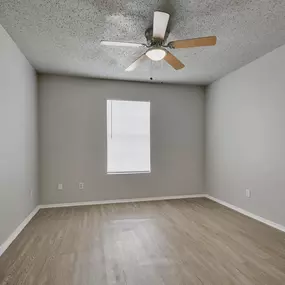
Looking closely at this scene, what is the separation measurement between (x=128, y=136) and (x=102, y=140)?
58 centimetres

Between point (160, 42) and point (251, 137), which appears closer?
point (160, 42)

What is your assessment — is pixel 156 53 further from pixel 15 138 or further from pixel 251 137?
pixel 251 137

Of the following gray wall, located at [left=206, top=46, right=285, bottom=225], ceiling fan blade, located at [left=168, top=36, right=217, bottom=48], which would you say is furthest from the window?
ceiling fan blade, located at [left=168, top=36, right=217, bottom=48]

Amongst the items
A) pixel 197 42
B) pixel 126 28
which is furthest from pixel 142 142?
pixel 197 42

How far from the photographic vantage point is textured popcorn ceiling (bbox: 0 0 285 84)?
220 cm

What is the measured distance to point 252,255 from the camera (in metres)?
2.40

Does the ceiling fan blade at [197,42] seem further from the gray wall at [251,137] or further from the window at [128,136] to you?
the window at [128,136]

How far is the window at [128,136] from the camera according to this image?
15.5 ft

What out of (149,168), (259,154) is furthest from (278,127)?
(149,168)

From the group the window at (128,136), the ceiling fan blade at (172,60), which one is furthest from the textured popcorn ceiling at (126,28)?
the window at (128,136)

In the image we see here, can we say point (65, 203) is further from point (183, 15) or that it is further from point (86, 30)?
point (183, 15)

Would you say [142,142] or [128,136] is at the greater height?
[128,136]

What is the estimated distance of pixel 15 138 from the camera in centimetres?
299

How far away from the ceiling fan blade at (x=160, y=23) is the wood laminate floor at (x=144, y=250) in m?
2.34
